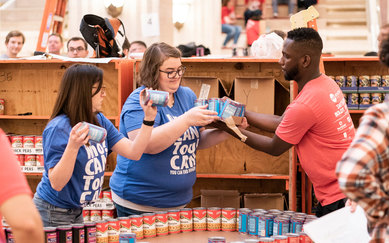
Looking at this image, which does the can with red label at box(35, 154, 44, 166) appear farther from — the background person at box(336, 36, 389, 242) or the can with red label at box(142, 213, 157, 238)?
the background person at box(336, 36, 389, 242)

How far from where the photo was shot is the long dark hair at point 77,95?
297cm

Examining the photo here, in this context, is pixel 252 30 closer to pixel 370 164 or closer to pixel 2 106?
pixel 2 106

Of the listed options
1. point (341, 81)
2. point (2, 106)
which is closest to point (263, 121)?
point (341, 81)

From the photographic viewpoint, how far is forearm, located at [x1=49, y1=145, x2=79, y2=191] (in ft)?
8.94

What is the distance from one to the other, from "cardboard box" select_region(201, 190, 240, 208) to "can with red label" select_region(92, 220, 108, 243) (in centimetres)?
219

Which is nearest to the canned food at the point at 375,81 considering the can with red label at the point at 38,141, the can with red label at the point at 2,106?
the can with red label at the point at 38,141

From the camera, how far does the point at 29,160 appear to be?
5180mm

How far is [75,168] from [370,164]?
1.70m

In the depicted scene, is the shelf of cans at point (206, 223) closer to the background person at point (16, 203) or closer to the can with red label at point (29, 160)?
the background person at point (16, 203)

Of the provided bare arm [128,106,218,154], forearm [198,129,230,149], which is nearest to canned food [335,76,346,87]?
forearm [198,129,230,149]

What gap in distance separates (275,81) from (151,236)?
236 cm

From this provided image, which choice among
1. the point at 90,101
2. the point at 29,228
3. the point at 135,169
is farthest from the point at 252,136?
the point at 29,228

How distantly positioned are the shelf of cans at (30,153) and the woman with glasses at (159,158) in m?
1.82

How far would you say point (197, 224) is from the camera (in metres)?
3.43
